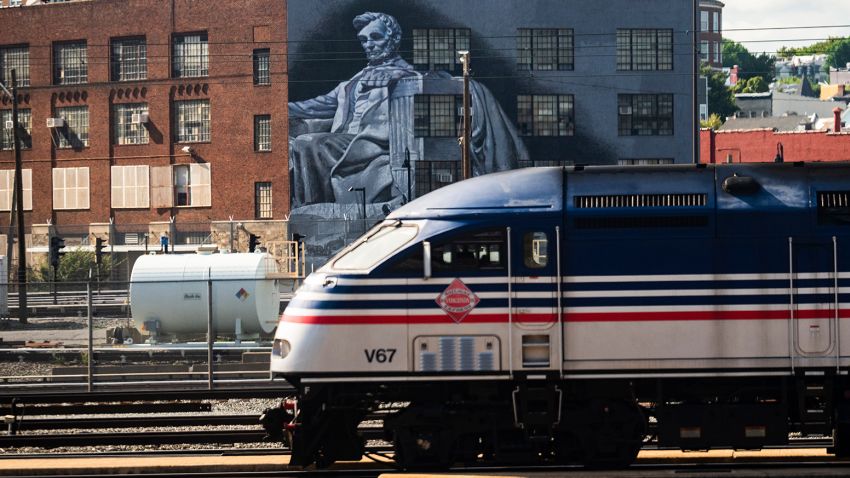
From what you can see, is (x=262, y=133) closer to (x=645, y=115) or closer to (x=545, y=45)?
(x=545, y=45)

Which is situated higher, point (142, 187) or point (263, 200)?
point (142, 187)

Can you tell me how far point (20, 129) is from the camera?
7469 centimetres

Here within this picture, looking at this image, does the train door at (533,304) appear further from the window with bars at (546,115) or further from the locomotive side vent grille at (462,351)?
the window with bars at (546,115)

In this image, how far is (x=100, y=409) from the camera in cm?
1988

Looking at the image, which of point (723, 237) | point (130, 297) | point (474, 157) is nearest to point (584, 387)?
point (723, 237)

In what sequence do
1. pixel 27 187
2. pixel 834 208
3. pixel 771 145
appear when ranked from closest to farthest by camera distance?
pixel 834 208, pixel 27 187, pixel 771 145

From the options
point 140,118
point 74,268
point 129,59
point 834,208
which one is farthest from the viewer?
point 129,59

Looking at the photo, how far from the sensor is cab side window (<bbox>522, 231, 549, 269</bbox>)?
1305 cm

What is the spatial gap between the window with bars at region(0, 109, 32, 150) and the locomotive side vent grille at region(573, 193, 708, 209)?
67.5 metres

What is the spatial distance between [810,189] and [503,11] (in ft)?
185

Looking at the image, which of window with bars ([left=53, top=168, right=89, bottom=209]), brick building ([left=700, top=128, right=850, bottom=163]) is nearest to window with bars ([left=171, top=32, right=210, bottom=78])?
window with bars ([left=53, top=168, right=89, bottom=209])

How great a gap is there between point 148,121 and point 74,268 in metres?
13.0

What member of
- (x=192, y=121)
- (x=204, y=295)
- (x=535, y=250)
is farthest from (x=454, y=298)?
(x=192, y=121)

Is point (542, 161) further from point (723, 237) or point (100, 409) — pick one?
point (723, 237)
